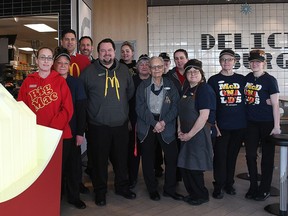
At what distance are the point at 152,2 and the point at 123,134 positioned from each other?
4500 millimetres

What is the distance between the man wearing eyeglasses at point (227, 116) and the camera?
3.09 meters

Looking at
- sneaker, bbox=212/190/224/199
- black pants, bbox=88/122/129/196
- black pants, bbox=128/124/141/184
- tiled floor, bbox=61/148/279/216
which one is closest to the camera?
tiled floor, bbox=61/148/279/216

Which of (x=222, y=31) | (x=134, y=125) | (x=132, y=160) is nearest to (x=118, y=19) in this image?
(x=222, y=31)

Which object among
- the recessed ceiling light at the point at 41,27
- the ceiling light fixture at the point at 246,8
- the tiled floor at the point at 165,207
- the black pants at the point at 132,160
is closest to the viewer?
the tiled floor at the point at 165,207

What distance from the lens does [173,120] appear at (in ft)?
10.4

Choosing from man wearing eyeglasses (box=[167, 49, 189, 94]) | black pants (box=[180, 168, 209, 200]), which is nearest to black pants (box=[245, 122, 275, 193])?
black pants (box=[180, 168, 209, 200])

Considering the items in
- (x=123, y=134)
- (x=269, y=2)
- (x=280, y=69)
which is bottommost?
(x=123, y=134)

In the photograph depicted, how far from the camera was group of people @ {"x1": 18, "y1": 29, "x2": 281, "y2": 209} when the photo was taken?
2947 millimetres

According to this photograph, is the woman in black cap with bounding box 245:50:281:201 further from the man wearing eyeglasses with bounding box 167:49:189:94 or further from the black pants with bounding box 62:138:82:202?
the black pants with bounding box 62:138:82:202

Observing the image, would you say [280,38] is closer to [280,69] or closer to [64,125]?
[280,69]

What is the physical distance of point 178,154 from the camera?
10.6ft

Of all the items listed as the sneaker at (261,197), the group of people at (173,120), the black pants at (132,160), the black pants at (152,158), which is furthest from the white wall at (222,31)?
the sneaker at (261,197)

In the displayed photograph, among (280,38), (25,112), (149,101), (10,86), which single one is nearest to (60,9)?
(10,86)

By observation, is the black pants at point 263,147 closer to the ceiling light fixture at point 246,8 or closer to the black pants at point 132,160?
the black pants at point 132,160
